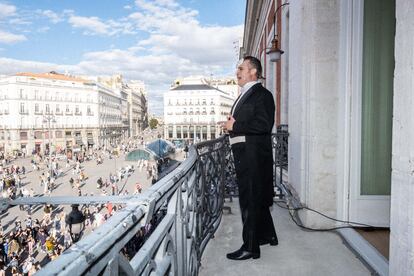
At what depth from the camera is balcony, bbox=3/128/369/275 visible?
3.03 feet

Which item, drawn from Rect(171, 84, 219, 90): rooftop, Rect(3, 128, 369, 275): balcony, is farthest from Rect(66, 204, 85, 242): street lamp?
Rect(171, 84, 219, 90): rooftop

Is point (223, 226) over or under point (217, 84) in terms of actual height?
under

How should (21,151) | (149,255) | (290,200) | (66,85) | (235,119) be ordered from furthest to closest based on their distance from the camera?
(66,85)
(21,151)
(290,200)
(235,119)
(149,255)

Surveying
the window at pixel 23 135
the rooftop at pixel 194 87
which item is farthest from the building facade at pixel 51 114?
the rooftop at pixel 194 87

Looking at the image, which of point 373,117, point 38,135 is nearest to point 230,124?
point 373,117

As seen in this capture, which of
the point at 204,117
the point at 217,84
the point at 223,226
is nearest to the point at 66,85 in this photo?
the point at 204,117

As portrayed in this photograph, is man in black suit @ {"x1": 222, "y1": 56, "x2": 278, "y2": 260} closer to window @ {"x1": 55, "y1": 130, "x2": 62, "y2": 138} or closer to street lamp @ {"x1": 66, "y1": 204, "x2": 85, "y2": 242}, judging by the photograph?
street lamp @ {"x1": 66, "y1": 204, "x2": 85, "y2": 242}

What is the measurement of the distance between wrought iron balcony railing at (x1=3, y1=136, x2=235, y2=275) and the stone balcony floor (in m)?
0.19

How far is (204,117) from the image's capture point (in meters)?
102

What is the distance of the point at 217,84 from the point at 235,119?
127m

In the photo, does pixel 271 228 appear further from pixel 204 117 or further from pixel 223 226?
pixel 204 117

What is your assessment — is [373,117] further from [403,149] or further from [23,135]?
[23,135]

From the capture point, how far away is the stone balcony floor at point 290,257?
289 cm

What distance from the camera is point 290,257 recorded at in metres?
3.20
